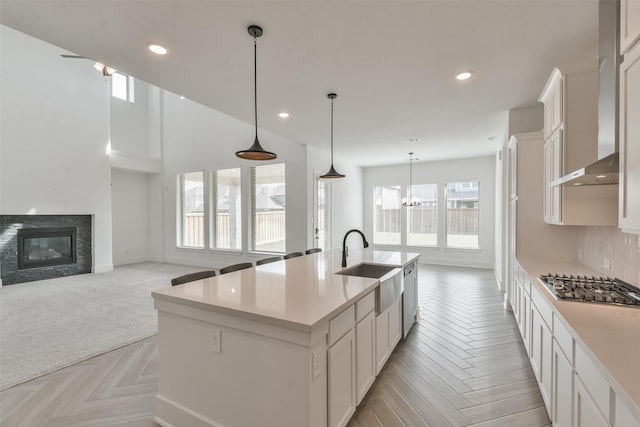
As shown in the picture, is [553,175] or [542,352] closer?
[542,352]

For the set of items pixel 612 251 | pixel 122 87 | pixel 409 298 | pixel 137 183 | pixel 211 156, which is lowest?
pixel 409 298

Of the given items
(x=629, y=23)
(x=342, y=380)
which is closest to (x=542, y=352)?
A: (x=342, y=380)

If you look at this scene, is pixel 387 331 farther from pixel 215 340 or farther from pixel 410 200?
pixel 410 200

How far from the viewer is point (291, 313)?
1.55 meters

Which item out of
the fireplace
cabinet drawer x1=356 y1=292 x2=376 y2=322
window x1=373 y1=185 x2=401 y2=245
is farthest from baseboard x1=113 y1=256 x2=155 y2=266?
cabinet drawer x1=356 y1=292 x2=376 y2=322

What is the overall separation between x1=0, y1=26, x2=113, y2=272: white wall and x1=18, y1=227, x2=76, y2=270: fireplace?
415 millimetres

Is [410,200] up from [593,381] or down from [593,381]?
up

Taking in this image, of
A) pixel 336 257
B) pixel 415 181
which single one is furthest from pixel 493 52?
pixel 415 181

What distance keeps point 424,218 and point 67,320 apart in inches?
312

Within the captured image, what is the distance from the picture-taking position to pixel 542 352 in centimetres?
210

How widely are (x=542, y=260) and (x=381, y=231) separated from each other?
227 inches

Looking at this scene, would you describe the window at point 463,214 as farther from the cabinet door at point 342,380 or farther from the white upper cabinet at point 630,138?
the cabinet door at point 342,380

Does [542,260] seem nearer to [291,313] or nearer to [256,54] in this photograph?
[291,313]

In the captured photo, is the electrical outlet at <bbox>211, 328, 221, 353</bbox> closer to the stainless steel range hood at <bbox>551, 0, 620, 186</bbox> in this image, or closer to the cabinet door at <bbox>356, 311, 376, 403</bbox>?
the cabinet door at <bbox>356, 311, 376, 403</bbox>
